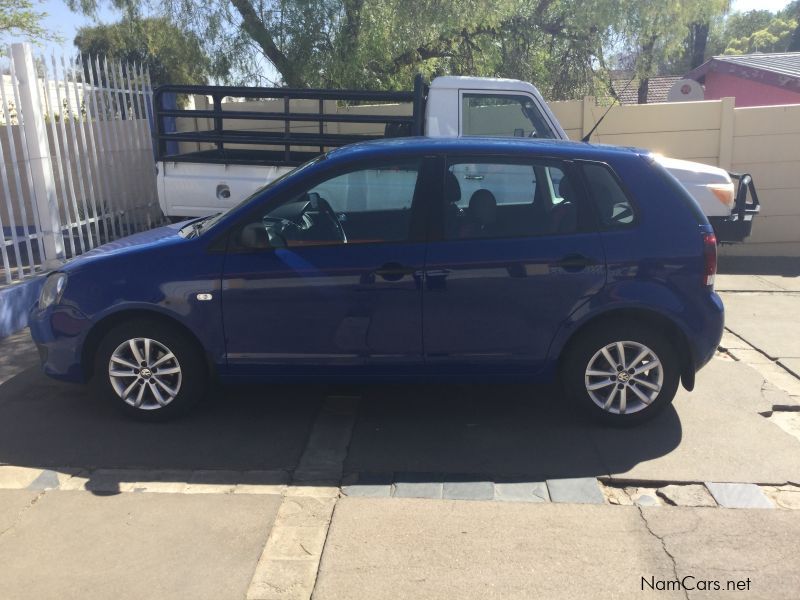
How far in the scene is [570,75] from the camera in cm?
1315

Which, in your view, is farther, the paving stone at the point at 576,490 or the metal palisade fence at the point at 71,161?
the metal palisade fence at the point at 71,161

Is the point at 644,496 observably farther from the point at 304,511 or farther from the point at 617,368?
the point at 304,511

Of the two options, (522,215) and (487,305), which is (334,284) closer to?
(487,305)

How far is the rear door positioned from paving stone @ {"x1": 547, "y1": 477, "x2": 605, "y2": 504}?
81cm

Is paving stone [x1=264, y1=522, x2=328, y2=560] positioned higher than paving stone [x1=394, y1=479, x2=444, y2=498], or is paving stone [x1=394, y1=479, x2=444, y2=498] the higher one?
paving stone [x1=264, y1=522, x2=328, y2=560]

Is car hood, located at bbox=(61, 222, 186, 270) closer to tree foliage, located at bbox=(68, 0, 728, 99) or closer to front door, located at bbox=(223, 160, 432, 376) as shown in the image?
front door, located at bbox=(223, 160, 432, 376)

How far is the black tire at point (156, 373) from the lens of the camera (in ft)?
15.9

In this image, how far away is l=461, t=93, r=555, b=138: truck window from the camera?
7.87 m

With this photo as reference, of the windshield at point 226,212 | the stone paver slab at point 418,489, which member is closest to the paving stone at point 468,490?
the stone paver slab at point 418,489

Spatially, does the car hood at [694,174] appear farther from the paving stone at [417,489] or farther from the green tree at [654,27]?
the paving stone at [417,489]

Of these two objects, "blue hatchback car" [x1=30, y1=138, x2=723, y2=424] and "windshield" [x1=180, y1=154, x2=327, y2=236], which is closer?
"blue hatchback car" [x1=30, y1=138, x2=723, y2=424]

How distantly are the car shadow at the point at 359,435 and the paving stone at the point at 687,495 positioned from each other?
11.4 inches

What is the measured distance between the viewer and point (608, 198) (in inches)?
190

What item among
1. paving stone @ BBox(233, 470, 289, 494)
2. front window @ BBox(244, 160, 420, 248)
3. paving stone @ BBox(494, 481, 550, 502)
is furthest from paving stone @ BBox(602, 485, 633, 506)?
front window @ BBox(244, 160, 420, 248)
